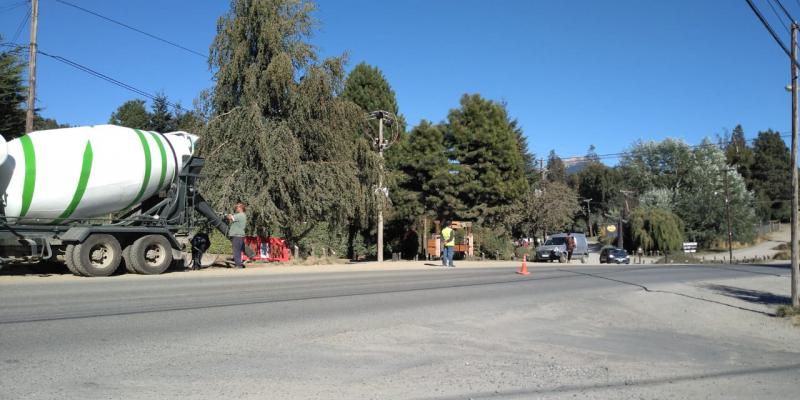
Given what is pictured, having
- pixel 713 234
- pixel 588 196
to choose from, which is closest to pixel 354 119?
pixel 713 234

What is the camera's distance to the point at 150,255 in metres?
15.4

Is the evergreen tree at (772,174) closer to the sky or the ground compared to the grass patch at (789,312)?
closer to the sky

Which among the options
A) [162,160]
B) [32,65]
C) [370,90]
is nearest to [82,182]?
[162,160]

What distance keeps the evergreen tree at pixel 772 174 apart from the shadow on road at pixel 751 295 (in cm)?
8633

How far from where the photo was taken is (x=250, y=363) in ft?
21.1

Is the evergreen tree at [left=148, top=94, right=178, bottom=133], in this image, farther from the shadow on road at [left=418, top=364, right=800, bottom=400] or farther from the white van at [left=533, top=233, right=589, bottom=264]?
the shadow on road at [left=418, top=364, right=800, bottom=400]

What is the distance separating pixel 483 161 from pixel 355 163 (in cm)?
1496

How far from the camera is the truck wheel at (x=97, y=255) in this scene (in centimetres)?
1379

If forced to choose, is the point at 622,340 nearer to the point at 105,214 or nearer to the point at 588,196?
the point at 105,214

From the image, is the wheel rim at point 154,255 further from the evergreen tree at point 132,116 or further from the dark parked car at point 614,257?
the dark parked car at point 614,257

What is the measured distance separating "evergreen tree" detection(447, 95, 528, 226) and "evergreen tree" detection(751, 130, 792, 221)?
69935 millimetres

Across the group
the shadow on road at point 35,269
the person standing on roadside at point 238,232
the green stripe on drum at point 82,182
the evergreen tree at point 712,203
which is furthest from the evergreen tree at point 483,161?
the evergreen tree at point 712,203

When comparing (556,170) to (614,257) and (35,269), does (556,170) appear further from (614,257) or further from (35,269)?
(35,269)

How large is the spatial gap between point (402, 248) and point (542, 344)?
29.8 metres
